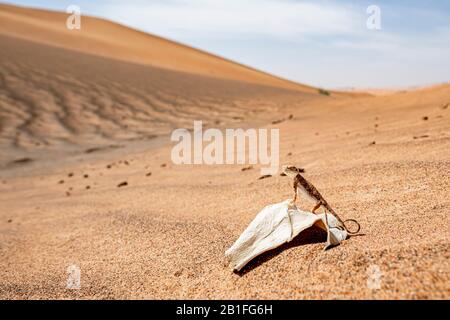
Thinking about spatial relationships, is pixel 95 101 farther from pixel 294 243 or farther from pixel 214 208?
pixel 294 243

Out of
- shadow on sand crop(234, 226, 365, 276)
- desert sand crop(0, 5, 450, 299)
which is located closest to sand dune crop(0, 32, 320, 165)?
desert sand crop(0, 5, 450, 299)

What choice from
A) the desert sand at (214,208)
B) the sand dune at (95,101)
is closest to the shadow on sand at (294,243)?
the desert sand at (214,208)

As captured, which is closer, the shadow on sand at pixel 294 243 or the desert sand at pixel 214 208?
the desert sand at pixel 214 208

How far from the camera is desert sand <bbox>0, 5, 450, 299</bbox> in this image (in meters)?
1.84

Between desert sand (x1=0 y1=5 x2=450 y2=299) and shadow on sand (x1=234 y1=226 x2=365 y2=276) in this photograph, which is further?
shadow on sand (x1=234 y1=226 x2=365 y2=276)

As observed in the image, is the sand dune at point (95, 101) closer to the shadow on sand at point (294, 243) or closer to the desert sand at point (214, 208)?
the desert sand at point (214, 208)

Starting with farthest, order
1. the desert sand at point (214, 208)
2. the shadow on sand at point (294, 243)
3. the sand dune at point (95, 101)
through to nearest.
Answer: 1. the sand dune at point (95, 101)
2. the shadow on sand at point (294, 243)
3. the desert sand at point (214, 208)

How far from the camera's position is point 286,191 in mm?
3449

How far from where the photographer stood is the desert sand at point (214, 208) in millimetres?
1841

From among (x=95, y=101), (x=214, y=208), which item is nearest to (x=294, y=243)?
(x=214, y=208)

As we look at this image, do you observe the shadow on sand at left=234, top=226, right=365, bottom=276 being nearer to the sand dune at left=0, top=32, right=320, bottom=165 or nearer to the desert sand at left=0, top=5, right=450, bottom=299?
the desert sand at left=0, top=5, right=450, bottom=299
